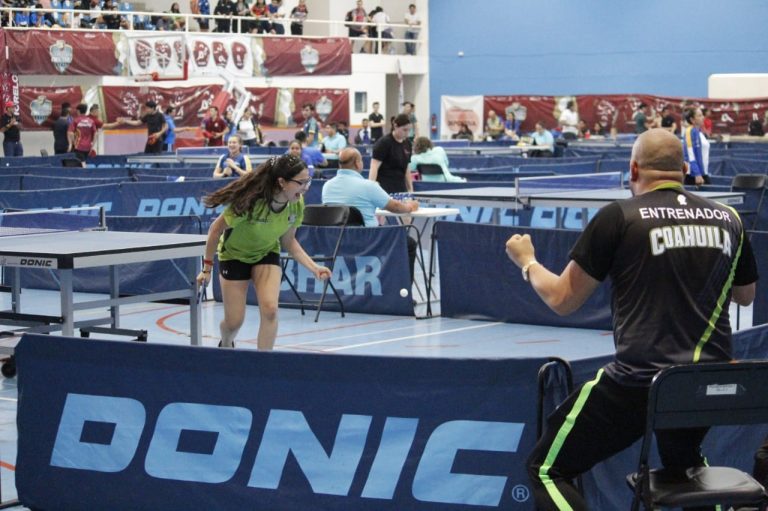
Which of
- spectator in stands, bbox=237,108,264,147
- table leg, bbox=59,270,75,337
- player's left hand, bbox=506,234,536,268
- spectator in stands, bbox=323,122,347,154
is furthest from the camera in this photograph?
spectator in stands, bbox=237,108,264,147

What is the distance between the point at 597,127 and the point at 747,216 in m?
23.1

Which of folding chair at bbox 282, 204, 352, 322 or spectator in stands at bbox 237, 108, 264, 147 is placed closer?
folding chair at bbox 282, 204, 352, 322

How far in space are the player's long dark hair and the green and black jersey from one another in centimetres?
373

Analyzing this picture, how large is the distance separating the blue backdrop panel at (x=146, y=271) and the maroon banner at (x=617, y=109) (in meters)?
22.7

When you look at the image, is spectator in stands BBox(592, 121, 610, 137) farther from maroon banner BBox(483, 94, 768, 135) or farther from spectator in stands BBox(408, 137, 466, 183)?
spectator in stands BBox(408, 137, 466, 183)

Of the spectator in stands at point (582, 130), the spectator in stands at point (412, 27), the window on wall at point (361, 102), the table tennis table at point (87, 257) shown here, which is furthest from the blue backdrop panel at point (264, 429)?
the spectator in stands at point (412, 27)

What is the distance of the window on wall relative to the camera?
4125cm

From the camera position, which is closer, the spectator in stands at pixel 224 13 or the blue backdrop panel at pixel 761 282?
the blue backdrop panel at pixel 761 282

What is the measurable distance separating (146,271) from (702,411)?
9393 mm

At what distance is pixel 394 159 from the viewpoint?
13.7m

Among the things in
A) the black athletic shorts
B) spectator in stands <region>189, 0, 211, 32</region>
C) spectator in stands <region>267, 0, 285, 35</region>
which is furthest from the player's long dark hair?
spectator in stands <region>189, 0, 211, 32</region>

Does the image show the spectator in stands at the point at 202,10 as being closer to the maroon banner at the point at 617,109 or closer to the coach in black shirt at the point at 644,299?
the maroon banner at the point at 617,109

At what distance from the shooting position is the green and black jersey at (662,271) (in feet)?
12.7

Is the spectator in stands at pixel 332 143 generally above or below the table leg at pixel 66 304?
above
